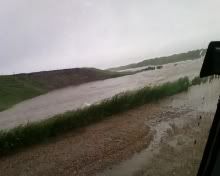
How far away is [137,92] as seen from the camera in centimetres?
2005

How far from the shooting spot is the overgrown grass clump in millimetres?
12430

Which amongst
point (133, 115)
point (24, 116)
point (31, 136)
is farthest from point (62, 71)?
point (31, 136)

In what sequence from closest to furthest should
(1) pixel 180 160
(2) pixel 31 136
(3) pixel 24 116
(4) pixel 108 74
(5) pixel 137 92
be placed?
(1) pixel 180 160, (2) pixel 31 136, (5) pixel 137 92, (3) pixel 24 116, (4) pixel 108 74

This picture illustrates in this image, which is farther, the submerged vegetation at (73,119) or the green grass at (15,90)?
the green grass at (15,90)

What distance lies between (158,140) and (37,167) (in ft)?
16.0

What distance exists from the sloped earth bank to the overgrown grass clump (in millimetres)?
490

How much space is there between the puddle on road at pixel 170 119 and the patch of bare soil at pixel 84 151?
0.36 m

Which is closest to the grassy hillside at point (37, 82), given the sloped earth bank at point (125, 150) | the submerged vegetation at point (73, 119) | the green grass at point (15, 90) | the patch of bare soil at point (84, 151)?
the green grass at point (15, 90)

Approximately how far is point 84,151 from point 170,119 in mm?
6173

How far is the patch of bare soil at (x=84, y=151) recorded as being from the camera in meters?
9.73

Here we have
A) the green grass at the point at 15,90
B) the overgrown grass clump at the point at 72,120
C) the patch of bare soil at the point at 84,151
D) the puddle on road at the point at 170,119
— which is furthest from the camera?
the green grass at the point at 15,90

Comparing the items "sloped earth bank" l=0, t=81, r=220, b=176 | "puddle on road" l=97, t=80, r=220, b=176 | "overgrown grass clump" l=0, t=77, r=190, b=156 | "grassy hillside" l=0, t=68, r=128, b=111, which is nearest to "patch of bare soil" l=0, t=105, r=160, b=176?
"sloped earth bank" l=0, t=81, r=220, b=176

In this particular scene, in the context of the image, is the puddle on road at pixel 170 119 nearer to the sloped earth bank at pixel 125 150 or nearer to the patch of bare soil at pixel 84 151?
the sloped earth bank at pixel 125 150

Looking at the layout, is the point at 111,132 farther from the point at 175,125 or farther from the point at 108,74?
the point at 108,74
